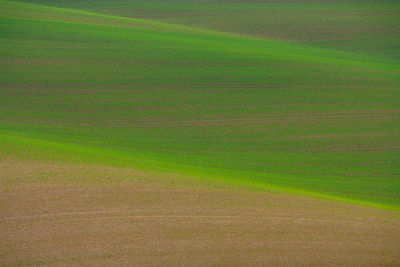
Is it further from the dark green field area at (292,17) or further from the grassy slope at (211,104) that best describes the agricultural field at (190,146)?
the dark green field area at (292,17)

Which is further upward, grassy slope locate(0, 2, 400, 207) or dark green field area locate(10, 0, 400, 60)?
grassy slope locate(0, 2, 400, 207)

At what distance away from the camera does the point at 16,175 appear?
18.2 feet

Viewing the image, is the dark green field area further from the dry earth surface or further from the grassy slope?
the dry earth surface

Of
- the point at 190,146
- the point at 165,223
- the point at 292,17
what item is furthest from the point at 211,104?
the point at 292,17

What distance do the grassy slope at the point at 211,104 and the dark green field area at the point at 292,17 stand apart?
3902 millimetres

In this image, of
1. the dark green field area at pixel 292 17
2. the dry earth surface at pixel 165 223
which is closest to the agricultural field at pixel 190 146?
the dry earth surface at pixel 165 223

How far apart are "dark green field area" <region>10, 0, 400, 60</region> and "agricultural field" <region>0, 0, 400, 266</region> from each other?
43 cm

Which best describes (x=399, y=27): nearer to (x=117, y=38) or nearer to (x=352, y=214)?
(x=117, y=38)

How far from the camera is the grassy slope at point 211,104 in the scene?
7824 mm

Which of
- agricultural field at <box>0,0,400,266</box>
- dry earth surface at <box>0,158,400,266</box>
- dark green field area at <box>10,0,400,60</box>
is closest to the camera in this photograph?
dry earth surface at <box>0,158,400,266</box>

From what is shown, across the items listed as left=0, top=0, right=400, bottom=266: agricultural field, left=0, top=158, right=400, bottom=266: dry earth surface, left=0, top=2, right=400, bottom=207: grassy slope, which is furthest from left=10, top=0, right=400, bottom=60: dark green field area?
left=0, top=158, right=400, bottom=266: dry earth surface

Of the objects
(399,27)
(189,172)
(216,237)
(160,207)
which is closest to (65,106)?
(189,172)

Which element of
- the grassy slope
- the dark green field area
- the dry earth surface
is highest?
the dry earth surface

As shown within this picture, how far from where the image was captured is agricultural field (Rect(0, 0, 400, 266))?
15.4ft
